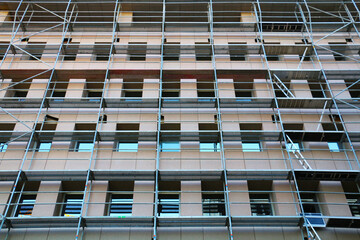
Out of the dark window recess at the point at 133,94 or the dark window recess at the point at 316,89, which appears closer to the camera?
the dark window recess at the point at 316,89

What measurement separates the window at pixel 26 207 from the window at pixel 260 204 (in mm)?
8539

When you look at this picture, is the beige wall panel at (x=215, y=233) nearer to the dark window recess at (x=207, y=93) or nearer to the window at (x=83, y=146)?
the window at (x=83, y=146)

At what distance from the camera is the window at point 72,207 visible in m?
12.6

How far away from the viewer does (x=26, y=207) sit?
41.9 ft

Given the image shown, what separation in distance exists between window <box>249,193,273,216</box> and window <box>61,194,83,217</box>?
6.71m

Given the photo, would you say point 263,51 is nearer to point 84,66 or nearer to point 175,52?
point 175,52

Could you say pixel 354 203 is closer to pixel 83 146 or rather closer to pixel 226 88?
pixel 226 88

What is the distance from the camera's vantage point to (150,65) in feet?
53.7

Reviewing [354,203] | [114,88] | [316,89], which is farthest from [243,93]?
[354,203]

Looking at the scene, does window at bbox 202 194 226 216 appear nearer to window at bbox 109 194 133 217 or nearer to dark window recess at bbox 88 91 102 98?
window at bbox 109 194 133 217

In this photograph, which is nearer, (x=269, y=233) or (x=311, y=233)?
(x=311, y=233)

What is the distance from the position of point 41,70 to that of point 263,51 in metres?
10.8

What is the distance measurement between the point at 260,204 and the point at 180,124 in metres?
4.66

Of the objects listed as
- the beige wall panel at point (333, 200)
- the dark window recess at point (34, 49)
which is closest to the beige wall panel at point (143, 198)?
the beige wall panel at point (333, 200)
